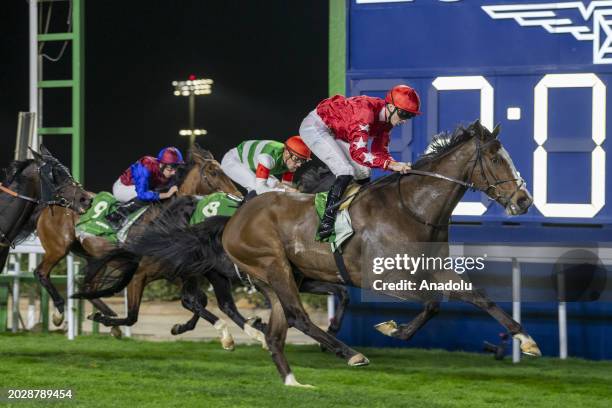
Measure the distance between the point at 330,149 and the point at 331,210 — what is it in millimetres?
328

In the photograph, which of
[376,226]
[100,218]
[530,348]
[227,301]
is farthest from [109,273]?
[530,348]

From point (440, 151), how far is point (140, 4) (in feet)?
26.6

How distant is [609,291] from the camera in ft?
21.3

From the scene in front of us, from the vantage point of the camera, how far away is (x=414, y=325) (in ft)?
17.1

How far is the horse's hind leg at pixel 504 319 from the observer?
15.1 ft

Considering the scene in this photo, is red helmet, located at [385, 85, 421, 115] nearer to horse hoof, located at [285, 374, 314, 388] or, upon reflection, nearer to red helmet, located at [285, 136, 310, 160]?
red helmet, located at [285, 136, 310, 160]

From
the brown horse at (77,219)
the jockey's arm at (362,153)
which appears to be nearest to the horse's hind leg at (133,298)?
the brown horse at (77,219)

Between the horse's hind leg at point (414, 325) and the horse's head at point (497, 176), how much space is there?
1.71ft

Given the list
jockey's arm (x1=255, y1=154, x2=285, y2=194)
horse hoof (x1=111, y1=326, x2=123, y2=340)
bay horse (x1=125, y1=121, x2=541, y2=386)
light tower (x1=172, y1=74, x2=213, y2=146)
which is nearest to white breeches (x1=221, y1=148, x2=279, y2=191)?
jockey's arm (x1=255, y1=154, x2=285, y2=194)

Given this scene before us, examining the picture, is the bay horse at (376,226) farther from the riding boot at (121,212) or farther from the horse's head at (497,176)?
the riding boot at (121,212)

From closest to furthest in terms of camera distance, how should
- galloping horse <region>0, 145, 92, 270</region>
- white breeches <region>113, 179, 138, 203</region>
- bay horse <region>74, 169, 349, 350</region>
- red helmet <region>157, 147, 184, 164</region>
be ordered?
bay horse <region>74, 169, 349, 350</region> → galloping horse <region>0, 145, 92, 270</region> → red helmet <region>157, 147, 184, 164</region> → white breeches <region>113, 179, 138, 203</region>

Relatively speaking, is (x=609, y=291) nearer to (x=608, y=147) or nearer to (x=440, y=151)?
(x=608, y=147)

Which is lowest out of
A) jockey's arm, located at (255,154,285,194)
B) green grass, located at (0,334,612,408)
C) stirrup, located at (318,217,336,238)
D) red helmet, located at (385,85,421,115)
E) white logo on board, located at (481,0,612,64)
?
green grass, located at (0,334,612,408)

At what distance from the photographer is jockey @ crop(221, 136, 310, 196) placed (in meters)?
6.32
